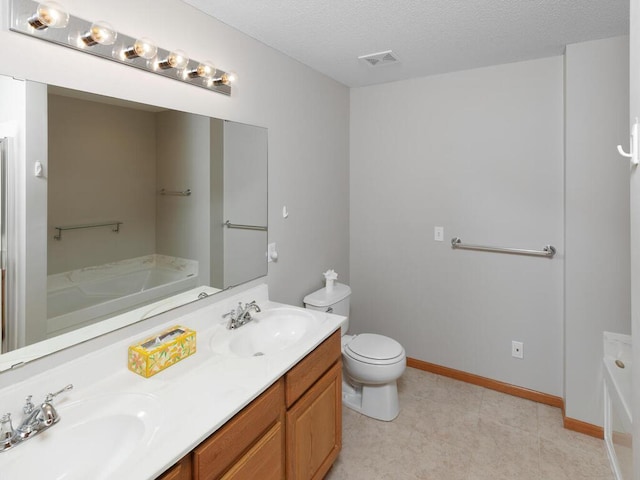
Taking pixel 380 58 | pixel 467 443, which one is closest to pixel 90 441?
pixel 467 443

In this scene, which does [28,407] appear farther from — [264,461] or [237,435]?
[264,461]

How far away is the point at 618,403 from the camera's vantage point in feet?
5.88

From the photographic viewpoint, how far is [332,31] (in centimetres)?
193

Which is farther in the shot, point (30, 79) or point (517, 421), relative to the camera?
point (517, 421)

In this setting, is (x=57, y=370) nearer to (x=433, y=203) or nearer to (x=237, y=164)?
(x=237, y=164)

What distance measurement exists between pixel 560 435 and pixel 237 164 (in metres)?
2.48

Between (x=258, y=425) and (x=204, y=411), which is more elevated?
(x=204, y=411)

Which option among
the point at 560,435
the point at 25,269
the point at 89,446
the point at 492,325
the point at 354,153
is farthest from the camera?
the point at 354,153

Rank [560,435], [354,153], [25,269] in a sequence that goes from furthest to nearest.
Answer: [354,153] → [560,435] → [25,269]

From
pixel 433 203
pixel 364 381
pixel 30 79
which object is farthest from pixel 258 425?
pixel 433 203

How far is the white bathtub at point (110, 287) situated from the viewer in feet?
4.11

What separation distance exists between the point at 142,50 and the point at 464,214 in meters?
2.22

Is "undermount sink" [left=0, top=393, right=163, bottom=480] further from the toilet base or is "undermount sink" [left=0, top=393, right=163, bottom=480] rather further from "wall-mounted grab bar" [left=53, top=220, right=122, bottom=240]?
the toilet base

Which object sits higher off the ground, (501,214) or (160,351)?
(501,214)
